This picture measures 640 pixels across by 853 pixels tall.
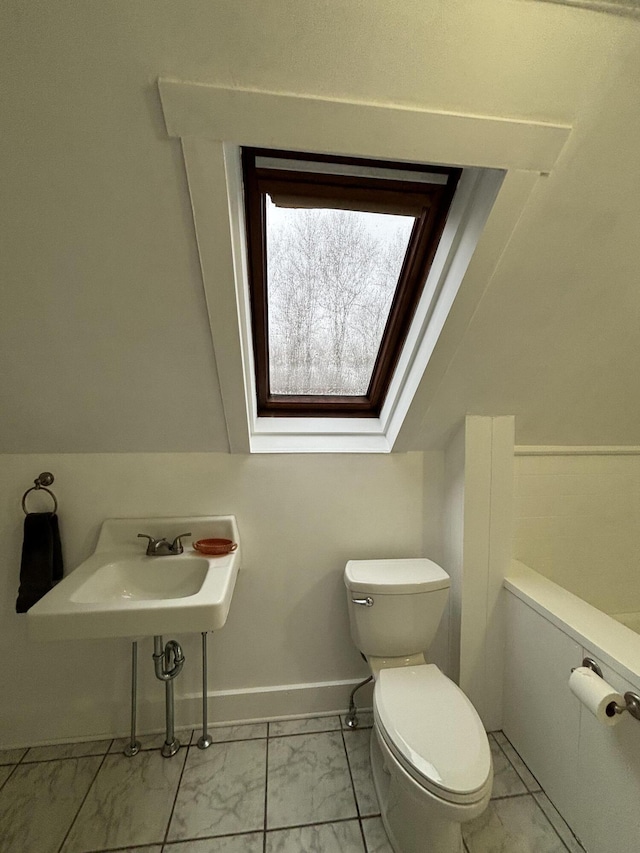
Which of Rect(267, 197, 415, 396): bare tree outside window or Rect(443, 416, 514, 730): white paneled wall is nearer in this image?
Rect(267, 197, 415, 396): bare tree outside window

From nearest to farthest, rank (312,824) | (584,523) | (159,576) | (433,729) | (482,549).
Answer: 1. (433,729)
2. (312,824)
3. (159,576)
4. (482,549)
5. (584,523)

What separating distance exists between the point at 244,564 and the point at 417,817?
1.00 m

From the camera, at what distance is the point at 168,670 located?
5.38 feet

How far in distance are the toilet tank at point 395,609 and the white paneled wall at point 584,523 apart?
606 mm

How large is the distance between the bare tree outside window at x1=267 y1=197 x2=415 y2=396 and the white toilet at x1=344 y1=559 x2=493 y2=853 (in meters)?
0.81

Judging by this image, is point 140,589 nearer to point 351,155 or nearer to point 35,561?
point 35,561

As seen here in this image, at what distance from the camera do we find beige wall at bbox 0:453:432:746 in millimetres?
1716

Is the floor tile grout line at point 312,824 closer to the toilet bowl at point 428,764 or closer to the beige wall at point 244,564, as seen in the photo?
the toilet bowl at point 428,764

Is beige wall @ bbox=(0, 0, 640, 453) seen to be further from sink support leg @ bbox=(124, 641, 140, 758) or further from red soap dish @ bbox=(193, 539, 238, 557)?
sink support leg @ bbox=(124, 641, 140, 758)

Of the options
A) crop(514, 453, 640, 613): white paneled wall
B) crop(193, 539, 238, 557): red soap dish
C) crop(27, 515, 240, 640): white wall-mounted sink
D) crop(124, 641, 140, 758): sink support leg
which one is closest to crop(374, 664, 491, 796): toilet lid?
crop(27, 515, 240, 640): white wall-mounted sink

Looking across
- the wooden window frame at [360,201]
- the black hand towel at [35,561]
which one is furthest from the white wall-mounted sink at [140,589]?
the wooden window frame at [360,201]

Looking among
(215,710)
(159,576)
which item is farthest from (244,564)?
(215,710)

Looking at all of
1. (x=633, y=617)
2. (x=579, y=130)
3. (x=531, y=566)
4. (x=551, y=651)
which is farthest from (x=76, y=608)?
(x=633, y=617)

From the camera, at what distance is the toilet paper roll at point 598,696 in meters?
1.15
